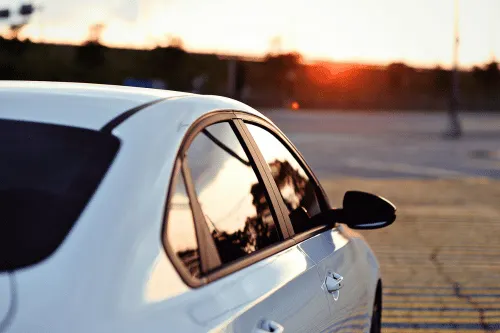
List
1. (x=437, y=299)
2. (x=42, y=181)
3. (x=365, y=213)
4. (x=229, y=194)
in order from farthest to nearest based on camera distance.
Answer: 1. (x=437, y=299)
2. (x=365, y=213)
3. (x=229, y=194)
4. (x=42, y=181)

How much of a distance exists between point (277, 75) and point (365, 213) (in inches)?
3837

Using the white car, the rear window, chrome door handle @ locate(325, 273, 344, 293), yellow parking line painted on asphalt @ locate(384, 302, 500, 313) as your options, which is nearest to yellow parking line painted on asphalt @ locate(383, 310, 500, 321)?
yellow parking line painted on asphalt @ locate(384, 302, 500, 313)

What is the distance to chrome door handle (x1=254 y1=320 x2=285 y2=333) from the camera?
2.67 m

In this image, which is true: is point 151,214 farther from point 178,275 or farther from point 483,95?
point 483,95

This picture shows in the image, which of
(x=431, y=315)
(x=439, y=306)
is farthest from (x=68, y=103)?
(x=439, y=306)

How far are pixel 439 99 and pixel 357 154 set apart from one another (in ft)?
274

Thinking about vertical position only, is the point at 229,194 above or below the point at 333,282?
above

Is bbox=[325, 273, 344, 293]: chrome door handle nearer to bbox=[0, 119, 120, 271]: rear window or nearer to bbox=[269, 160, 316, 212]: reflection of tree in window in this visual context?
bbox=[269, 160, 316, 212]: reflection of tree in window

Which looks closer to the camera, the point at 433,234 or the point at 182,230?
the point at 182,230

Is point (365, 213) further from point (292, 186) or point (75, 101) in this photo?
point (75, 101)

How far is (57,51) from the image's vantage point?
97125mm

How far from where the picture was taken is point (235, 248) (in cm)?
296

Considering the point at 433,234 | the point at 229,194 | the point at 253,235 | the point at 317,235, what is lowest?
the point at 433,234

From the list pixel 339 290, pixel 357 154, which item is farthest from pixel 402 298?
pixel 357 154
